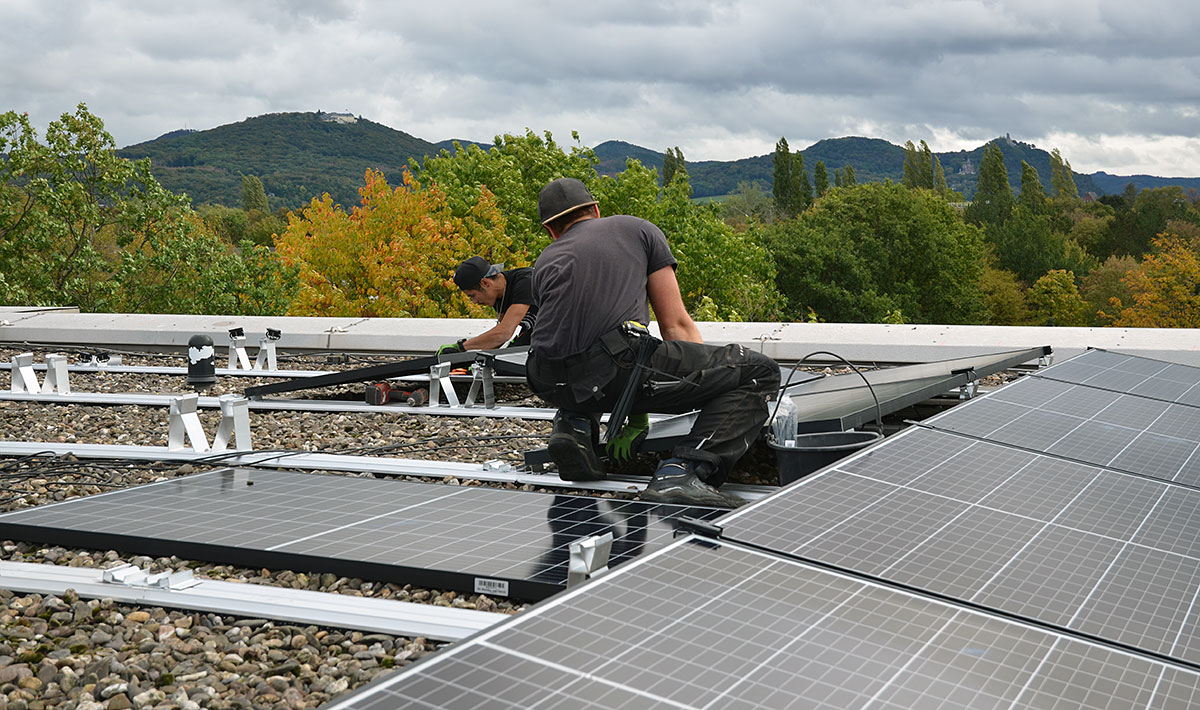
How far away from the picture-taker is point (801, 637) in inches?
91.1

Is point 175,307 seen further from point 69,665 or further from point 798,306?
point 798,306

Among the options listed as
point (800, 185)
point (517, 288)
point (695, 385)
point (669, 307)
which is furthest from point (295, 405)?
point (800, 185)

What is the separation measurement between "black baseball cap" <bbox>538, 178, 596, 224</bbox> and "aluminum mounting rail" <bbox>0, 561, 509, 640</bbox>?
2.37m

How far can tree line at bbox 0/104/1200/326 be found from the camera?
78.8 ft

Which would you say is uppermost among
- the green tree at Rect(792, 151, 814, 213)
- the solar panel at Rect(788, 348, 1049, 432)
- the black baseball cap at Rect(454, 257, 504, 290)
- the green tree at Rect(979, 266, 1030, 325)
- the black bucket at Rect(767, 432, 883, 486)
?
the green tree at Rect(792, 151, 814, 213)

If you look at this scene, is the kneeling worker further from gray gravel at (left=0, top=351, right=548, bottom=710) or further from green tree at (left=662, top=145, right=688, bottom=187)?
green tree at (left=662, top=145, right=688, bottom=187)

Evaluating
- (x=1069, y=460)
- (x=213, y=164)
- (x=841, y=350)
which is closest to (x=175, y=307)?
(x=841, y=350)

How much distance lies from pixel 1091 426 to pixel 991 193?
400ft

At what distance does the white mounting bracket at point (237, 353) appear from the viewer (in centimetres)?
1088

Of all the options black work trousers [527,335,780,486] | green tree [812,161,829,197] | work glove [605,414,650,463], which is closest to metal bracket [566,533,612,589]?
black work trousers [527,335,780,486]

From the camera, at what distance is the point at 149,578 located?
12.9 ft

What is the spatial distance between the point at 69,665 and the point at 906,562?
2673 mm

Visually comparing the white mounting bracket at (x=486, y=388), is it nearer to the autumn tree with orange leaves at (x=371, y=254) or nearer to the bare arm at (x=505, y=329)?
the bare arm at (x=505, y=329)

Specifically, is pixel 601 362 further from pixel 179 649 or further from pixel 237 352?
pixel 237 352
